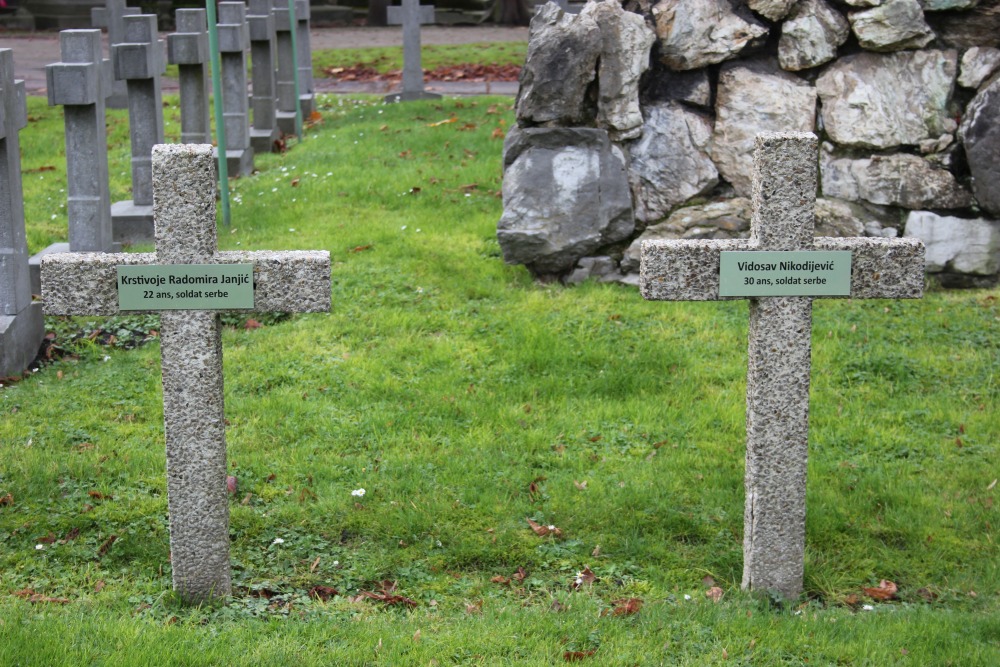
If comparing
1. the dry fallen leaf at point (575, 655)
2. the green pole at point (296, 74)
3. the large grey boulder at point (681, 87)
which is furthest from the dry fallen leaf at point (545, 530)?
the green pole at point (296, 74)

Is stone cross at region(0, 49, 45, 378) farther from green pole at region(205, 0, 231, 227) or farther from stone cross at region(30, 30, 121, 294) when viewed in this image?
green pole at region(205, 0, 231, 227)

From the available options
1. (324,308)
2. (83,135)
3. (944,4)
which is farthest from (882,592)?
(83,135)

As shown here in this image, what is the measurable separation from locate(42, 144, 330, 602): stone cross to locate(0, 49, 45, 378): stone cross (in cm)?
295

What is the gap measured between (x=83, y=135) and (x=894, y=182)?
592cm

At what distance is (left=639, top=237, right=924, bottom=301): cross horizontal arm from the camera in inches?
178

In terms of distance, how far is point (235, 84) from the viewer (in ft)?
41.3

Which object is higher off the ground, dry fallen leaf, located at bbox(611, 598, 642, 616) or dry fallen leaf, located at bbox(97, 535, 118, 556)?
dry fallen leaf, located at bbox(97, 535, 118, 556)

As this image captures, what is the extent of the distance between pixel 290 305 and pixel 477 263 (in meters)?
4.14

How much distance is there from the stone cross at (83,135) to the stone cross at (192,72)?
6.50 ft

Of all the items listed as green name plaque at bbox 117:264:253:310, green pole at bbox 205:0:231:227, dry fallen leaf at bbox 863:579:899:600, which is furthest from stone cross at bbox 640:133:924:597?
green pole at bbox 205:0:231:227

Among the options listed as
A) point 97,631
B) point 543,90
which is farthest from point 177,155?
point 543,90

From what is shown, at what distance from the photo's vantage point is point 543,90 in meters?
8.07

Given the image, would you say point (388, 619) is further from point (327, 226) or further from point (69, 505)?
point (327, 226)

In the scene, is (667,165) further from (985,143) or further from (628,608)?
(628,608)
